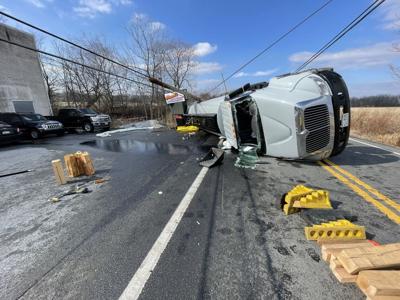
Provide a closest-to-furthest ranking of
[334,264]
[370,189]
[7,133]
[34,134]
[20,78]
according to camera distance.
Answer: [334,264], [370,189], [7,133], [34,134], [20,78]

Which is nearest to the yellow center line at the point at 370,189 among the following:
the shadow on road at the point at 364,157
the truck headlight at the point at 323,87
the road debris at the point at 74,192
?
the shadow on road at the point at 364,157

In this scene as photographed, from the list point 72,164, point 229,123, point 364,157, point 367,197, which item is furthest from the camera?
point 229,123

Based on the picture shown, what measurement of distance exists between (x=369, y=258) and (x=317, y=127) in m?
3.34

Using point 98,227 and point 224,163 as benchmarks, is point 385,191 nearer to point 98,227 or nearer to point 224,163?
point 224,163

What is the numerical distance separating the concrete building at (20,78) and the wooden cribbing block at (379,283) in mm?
22917

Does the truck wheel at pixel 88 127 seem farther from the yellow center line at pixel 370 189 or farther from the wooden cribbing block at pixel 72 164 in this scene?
the yellow center line at pixel 370 189

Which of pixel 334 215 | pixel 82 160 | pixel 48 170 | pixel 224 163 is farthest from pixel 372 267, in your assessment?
pixel 48 170

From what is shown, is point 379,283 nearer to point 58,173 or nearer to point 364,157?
point 364,157

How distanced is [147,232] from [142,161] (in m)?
4.36

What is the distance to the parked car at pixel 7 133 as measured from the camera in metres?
11.6

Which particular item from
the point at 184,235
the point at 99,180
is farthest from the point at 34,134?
the point at 184,235

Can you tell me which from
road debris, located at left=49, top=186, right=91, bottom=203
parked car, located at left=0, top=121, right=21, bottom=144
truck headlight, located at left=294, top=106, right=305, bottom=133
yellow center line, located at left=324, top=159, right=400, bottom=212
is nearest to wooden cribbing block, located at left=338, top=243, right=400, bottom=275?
yellow center line, located at left=324, top=159, right=400, bottom=212

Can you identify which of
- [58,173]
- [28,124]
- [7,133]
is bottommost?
[58,173]

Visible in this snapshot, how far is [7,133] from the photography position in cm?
1182
